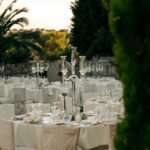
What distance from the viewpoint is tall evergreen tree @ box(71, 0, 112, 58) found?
115 ft

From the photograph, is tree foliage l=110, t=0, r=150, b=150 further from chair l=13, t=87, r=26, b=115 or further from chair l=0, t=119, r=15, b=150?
chair l=13, t=87, r=26, b=115

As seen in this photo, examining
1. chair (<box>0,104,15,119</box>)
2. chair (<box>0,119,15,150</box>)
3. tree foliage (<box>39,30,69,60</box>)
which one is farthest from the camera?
tree foliage (<box>39,30,69,60</box>)

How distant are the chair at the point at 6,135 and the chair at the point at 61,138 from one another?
2.28ft

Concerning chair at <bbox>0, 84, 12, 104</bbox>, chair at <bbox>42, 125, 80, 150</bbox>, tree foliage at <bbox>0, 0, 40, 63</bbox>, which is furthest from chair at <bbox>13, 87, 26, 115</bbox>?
tree foliage at <bbox>0, 0, 40, 63</bbox>

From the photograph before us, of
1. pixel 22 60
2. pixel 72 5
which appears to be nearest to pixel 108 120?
pixel 22 60

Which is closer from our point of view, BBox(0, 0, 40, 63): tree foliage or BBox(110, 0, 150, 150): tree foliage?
BBox(110, 0, 150, 150): tree foliage

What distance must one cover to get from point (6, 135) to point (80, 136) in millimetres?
1028

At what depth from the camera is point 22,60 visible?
34.4 metres

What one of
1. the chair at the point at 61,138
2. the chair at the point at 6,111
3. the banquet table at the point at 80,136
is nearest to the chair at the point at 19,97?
the chair at the point at 6,111

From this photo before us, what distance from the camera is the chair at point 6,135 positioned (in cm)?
674

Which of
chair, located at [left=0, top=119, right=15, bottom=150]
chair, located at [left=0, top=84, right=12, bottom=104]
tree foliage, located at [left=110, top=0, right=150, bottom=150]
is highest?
tree foliage, located at [left=110, top=0, right=150, bottom=150]

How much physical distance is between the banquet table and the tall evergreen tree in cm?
2815

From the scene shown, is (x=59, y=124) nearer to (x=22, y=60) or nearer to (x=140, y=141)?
(x=140, y=141)

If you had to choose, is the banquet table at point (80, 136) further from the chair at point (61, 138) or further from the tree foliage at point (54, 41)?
the tree foliage at point (54, 41)
